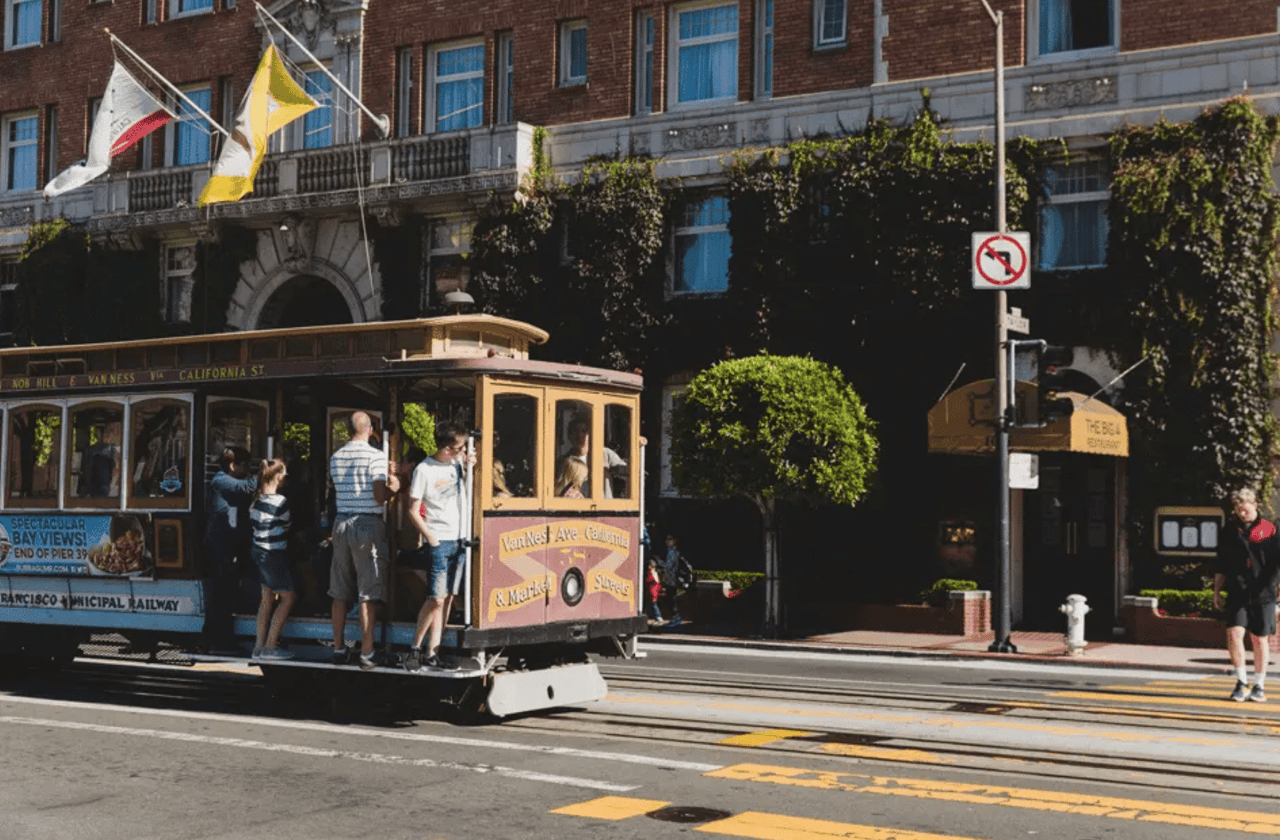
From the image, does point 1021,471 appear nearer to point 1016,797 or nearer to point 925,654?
point 925,654

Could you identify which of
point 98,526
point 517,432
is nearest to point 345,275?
point 98,526

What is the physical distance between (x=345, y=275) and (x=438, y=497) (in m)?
19.2

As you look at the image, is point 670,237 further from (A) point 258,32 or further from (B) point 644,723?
(B) point 644,723

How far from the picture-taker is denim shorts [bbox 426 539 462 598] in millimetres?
11469

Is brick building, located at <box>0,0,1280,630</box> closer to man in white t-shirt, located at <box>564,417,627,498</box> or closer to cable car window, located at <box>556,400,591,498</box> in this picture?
man in white t-shirt, located at <box>564,417,627,498</box>

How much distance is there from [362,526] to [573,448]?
1.82m

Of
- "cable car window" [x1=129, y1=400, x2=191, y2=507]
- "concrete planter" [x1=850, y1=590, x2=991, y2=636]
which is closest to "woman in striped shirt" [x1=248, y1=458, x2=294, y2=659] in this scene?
"cable car window" [x1=129, y1=400, x2=191, y2=507]

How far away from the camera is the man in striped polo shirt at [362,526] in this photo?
467 inches

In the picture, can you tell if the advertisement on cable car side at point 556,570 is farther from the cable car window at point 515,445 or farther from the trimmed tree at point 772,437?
the trimmed tree at point 772,437

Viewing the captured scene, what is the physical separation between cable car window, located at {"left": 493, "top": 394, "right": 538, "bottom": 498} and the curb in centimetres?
745

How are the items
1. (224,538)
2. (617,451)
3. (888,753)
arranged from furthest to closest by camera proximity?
(617,451)
(224,538)
(888,753)

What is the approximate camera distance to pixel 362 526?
39.2 ft

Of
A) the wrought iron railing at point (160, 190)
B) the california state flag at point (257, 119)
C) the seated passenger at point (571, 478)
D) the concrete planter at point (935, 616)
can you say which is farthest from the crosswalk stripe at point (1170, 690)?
the wrought iron railing at point (160, 190)

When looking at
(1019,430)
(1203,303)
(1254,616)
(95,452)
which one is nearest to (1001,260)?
(1019,430)
